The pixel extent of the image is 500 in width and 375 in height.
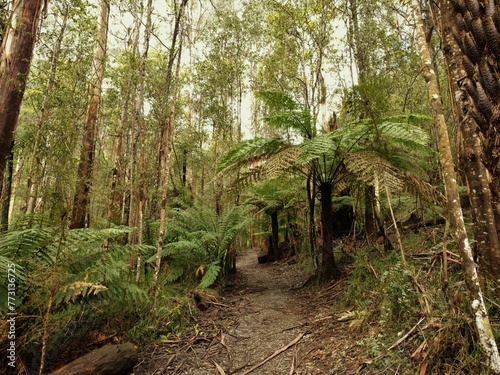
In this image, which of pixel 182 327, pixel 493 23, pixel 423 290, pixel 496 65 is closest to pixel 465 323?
pixel 423 290

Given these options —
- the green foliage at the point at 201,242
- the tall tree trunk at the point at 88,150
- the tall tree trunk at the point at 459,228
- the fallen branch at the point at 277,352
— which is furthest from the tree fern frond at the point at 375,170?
the tall tree trunk at the point at 88,150

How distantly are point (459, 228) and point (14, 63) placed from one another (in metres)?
4.89

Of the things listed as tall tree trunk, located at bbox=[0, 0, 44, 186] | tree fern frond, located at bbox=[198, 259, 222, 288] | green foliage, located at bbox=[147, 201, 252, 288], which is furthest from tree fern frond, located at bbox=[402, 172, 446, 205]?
tall tree trunk, located at bbox=[0, 0, 44, 186]

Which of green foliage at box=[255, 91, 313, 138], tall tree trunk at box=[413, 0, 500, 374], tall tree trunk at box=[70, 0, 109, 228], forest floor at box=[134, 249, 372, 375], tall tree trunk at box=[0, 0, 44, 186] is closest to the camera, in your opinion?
tall tree trunk at box=[413, 0, 500, 374]

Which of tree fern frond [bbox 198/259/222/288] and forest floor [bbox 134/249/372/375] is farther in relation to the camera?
tree fern frond [bbox 198/259/222/288]

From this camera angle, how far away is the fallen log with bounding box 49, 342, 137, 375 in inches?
91.1

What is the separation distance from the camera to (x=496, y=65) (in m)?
1.66

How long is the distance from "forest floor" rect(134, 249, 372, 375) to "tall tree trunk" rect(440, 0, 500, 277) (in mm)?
1238

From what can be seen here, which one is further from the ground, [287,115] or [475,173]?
[287,115]

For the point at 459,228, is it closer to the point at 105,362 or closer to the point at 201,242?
the point at 105,362

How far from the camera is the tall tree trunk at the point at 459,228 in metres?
1.59

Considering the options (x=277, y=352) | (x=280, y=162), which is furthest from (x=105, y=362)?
(x=280, y=162)

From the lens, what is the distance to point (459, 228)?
70.1 inches

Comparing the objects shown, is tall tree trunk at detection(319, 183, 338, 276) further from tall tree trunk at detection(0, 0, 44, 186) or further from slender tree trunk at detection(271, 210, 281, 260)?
tall tree trunk at detection(0, 0, 44, 186)
